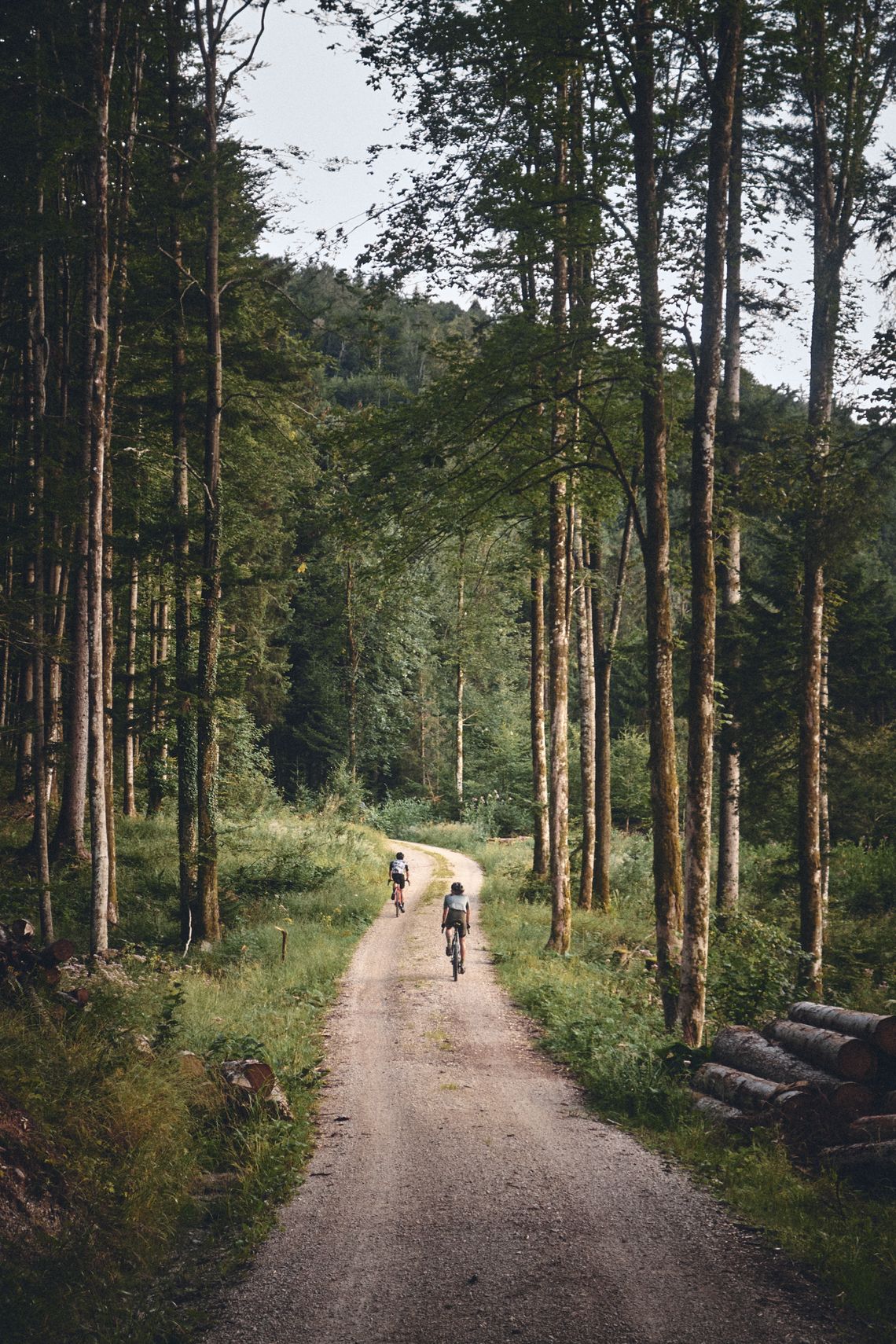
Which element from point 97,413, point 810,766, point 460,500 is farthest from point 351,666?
point 460,500

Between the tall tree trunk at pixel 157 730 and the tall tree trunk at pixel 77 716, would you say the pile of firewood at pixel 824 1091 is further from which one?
the tall tree trunk at pixel 157 730

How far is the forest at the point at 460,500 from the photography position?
864cm

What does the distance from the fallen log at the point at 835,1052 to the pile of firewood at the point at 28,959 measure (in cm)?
758

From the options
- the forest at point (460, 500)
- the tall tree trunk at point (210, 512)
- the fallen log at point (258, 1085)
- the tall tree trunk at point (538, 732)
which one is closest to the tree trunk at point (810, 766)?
the forest at point (460, 500)

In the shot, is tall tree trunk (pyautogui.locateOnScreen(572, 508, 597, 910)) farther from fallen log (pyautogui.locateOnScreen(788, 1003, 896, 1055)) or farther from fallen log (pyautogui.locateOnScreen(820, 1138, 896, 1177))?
fallen log (pyautogui.locateOnScreen(820, 1138, 896, 1177))

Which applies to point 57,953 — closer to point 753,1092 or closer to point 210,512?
point 753,1092

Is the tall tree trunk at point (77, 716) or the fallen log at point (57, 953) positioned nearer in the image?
the fallen log at point (57, 953)

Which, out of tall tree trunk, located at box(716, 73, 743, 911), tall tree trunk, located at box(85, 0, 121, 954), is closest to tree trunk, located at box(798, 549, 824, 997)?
tall tree trunk, located at box(716, 73, 743, 911)

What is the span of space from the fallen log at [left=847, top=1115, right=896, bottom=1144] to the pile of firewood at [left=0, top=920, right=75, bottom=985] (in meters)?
7.80

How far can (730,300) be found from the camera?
55.8 feet

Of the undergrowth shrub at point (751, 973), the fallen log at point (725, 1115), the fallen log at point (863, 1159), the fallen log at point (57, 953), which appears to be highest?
the fallen log at point (57, 953)

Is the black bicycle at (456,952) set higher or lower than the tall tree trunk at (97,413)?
lower

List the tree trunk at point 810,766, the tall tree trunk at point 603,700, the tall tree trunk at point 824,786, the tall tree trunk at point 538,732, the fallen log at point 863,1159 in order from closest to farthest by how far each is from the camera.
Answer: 1. the fallen log at point 863,1159
2. the tree trunk at point 810,766
3. the tall tree trunk at point 824,786
4. the tall tree trunk at point 603,700
5. the tall tree trunk at point 538,732

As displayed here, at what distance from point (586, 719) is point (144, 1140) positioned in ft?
43.6
